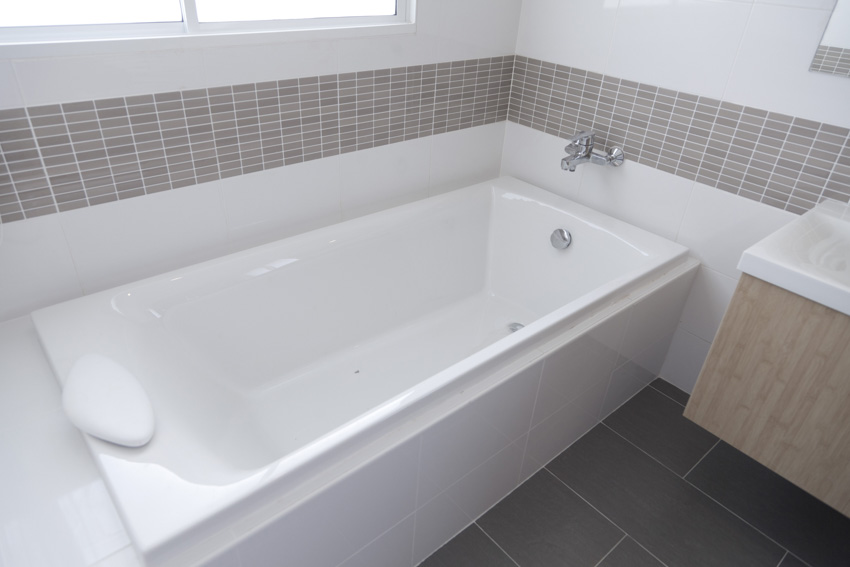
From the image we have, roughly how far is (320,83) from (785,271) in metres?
1.37

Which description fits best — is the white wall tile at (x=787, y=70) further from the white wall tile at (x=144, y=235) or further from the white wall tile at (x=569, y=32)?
the white wall tile at (x=144, y=235)

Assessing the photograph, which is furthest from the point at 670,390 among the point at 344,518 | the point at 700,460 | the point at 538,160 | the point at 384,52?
the point at 384,52

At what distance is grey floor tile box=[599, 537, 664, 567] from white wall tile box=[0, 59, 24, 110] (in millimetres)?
1847

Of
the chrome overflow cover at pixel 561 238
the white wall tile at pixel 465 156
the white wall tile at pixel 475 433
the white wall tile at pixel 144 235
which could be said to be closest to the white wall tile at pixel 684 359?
the chrome overflow cover at pixel 561 238

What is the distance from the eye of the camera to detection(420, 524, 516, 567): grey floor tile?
1568mm

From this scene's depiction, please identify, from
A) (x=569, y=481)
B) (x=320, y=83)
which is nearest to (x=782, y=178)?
(x=569, y=481)

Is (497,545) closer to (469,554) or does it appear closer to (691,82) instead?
(469,554)

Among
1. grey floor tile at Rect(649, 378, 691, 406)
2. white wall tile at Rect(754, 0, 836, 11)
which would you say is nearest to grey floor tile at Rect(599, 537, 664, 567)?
grey floor tile at Rect(649, 378, 691, 406)

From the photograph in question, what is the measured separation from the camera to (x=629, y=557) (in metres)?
1.61

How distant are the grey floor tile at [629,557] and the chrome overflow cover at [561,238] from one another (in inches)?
41.7

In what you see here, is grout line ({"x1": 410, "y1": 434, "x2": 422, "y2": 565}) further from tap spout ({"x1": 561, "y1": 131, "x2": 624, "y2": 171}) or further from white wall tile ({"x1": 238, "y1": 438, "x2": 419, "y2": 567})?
tap spout ({"x1": 561, "y1": 131, "x2": 624, "y2": 171})

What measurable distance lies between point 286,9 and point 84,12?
571 millimetres

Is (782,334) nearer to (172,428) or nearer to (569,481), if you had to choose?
(569,481)

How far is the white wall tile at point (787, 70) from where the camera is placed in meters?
1.58
